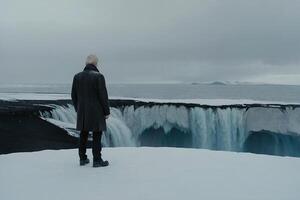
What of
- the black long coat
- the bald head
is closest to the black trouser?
the black long coat

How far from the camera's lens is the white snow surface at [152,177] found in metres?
4.75

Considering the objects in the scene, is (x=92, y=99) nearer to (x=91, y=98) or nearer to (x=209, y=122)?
(x=91, y=98)

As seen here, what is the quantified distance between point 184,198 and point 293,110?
878 inches

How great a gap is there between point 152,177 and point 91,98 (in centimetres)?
146

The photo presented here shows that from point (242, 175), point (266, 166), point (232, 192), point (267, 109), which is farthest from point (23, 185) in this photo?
point (267, 109)

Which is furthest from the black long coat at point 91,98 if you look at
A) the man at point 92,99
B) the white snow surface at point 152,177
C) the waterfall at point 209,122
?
the waterfall at point 209,122

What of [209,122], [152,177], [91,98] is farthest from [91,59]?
[209,122]

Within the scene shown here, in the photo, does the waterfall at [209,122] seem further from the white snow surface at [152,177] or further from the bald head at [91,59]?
the bald head at [91,59]

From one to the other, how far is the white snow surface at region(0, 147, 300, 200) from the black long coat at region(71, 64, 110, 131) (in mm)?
718

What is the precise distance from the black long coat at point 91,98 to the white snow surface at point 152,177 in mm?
718

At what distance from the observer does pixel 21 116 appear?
1684cm

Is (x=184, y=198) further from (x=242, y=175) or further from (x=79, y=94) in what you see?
(x=79, y=94)

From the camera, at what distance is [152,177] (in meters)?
5.51

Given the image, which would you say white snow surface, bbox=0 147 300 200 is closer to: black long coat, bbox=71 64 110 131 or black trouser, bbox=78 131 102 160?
black trouser, bbox=78 131 102 160
